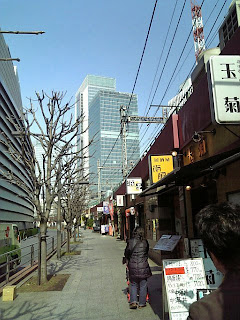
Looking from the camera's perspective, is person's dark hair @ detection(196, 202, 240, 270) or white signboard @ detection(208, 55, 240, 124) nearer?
person's dark hair @ detection(196, 202, 240, 270)

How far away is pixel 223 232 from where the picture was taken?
1.53 meters

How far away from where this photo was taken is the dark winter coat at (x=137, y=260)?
6391mm

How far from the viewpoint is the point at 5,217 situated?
188ft

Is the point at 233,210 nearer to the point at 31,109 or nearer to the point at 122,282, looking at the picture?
the point at 122,282

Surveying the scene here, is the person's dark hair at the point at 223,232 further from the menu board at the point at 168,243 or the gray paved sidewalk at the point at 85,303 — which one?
the menu board at the point at 168,243

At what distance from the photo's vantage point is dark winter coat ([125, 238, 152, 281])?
639 cm

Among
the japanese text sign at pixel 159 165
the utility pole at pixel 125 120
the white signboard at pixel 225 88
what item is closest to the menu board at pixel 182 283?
the white signboard at pixel 225 88

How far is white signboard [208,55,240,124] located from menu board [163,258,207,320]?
2.69 m

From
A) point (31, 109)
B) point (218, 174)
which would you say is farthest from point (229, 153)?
point (31, 109)

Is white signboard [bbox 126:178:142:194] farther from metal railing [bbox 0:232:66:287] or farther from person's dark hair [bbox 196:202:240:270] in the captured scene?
person's dark hair [bbox 196:202:240:270]

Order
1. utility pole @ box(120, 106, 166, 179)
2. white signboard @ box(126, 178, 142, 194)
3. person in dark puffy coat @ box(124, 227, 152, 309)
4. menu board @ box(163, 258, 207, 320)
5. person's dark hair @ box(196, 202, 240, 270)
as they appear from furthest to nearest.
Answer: utility pole @ box(120, 106, 166, 179)
white signboard @ box(126, 178, 142, 194)
person in dark puffy coat @ box(124, 227, 152, 309)
menu board @ box(163, 258, 207, 320)
person's dark hair @ box(196, 202, 240, 270)

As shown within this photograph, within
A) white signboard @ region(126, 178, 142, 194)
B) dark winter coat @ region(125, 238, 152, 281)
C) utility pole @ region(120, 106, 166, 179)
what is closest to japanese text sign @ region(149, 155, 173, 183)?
dark winter coat @ region(125, 238, 152, 281)

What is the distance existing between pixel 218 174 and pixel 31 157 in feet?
21.0

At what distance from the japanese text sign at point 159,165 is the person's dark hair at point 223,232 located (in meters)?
8.12
